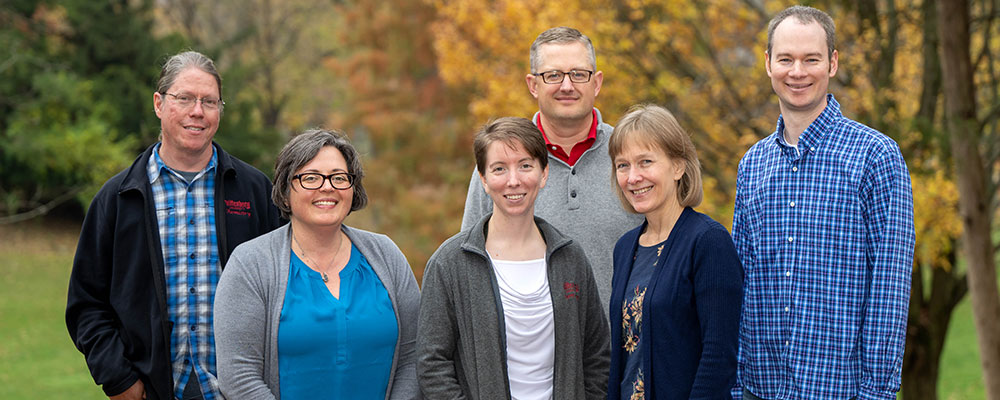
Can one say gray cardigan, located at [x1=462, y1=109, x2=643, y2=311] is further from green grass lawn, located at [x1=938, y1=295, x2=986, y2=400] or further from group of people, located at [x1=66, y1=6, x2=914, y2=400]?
green grass lawn, located at [x1=938, y1=295, x2=986, y2=400]

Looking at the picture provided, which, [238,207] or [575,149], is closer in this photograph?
[238,207]

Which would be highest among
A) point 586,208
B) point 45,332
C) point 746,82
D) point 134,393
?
point 746,82

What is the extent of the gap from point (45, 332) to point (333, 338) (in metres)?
15.5

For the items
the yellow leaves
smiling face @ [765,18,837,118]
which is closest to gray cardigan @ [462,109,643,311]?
smiling face @ [765,18,837,118]

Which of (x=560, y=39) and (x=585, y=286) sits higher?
(x=560, y=39)

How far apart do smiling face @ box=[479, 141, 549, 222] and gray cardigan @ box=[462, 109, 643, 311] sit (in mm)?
509

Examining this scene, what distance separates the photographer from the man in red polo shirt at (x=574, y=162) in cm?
367

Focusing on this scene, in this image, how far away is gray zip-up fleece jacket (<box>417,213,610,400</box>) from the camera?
300cm

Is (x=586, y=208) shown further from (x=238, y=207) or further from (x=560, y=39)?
(x=238, y=207)

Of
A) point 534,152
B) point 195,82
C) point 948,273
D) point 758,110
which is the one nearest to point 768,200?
point 534,152

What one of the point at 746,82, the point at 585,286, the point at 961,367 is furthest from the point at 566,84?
the point at 961,367

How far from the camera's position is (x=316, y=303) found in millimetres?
3066

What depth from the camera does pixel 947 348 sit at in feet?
59.5

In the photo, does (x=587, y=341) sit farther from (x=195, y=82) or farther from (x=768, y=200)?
(x=195, y=82)
